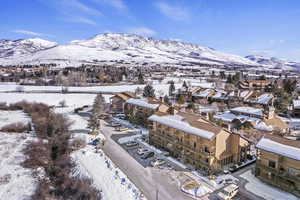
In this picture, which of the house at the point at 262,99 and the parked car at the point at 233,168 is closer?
the parked car at the point at 233,168

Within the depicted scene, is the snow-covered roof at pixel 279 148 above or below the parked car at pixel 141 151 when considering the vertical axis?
above

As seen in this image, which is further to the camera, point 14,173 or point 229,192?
point 14,173

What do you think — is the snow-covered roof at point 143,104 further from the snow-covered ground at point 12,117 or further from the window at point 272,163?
the snow-covered ground at point 12,117

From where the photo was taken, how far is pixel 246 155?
84.7ft

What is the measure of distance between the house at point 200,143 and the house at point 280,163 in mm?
3437

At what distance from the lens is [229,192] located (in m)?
18.2

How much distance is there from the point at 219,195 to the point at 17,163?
25.2m

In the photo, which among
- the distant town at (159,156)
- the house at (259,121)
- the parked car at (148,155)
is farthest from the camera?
the house at (259,121)

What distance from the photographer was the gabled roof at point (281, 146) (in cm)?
1820

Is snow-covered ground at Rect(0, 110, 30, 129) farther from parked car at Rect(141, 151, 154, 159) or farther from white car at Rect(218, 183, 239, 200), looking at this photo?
white car at Rect(218, 183, 239, 200)

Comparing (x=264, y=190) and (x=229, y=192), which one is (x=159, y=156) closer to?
(x=229, y=192)

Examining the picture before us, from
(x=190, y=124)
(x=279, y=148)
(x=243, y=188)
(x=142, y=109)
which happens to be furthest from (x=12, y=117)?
(x=279, y=148)

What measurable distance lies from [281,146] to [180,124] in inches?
441

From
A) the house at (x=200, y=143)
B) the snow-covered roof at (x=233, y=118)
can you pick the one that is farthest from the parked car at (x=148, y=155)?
the snow-covered roof at (x=233, y=118)
